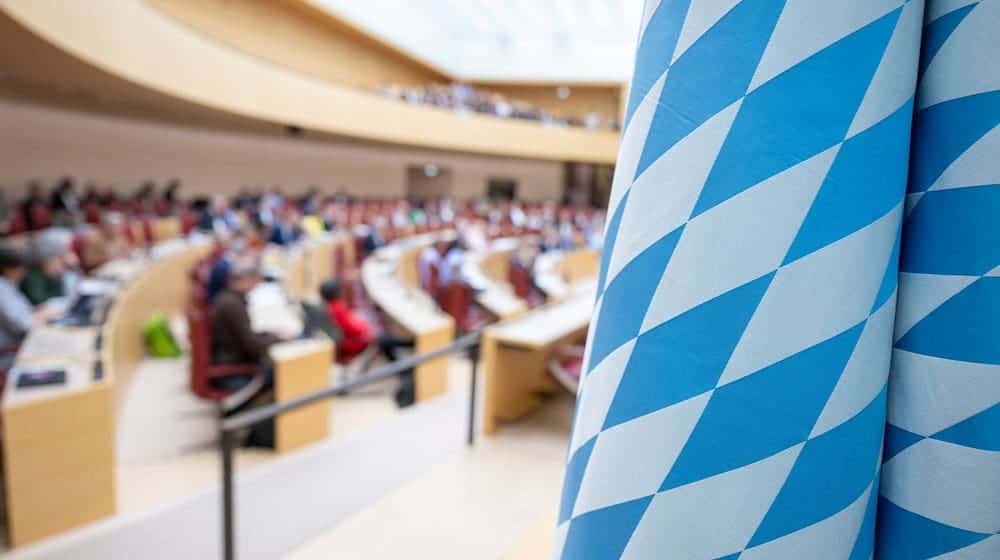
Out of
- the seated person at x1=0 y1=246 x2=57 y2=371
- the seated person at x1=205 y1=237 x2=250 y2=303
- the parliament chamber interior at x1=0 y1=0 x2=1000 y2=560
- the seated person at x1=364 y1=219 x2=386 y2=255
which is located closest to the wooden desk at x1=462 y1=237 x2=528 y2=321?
the parliament chamber interior at x1=0 y1=0 x2=1000 y2=560

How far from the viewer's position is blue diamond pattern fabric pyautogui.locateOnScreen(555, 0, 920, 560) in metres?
0.83

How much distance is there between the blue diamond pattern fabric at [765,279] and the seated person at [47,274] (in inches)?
247

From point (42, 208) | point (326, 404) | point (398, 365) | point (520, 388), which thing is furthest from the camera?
point (42, 208)

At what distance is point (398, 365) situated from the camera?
3.22 meters

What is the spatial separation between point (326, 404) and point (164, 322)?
3.09 m

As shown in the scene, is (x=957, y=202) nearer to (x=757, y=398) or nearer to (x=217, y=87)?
(x=757, y=398)

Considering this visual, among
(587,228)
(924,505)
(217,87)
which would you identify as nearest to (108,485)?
(924,505)

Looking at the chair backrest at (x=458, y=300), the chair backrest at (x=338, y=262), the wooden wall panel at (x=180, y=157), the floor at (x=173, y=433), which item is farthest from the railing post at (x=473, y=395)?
the wooden wall panel at (x=180, y=157)

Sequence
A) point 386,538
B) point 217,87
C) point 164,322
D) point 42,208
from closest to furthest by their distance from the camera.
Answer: point 386,538 < point 164,322 < point 42,208 < point 217,87

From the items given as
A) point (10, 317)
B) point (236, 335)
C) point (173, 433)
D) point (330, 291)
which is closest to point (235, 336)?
point (236, 335)

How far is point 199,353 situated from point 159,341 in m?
2.48

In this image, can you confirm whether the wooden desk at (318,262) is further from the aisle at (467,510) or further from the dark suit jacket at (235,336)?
the aisle at (467,510)

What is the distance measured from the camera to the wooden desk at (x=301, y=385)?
443 cm

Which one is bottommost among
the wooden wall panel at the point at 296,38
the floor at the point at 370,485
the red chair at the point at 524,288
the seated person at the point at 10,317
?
the floor at the point at 370,485
